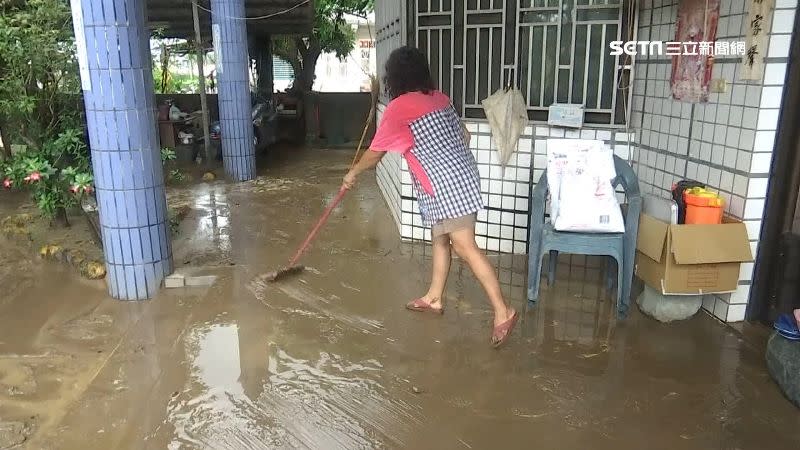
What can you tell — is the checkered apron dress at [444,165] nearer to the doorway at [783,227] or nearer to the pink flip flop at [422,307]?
the pink flip flop at [422,307]

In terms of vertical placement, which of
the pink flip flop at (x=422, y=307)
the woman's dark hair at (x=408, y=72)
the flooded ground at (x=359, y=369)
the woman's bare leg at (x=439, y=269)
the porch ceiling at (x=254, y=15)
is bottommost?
the flooded ground at (x=359, y=369)

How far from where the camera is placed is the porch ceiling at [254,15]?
980cm

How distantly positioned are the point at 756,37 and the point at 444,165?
1721 mm

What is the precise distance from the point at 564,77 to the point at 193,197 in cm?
453

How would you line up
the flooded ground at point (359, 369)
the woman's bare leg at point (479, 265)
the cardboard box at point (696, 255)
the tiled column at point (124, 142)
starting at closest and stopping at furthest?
the flooded ground at point (359, 369) → the cardboard box at point (696, 255) → the woman's bare leg at point (479, 265) → the tiled column at point (124, 142)

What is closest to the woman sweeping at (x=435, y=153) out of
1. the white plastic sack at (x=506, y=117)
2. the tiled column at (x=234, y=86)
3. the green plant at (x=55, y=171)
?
the white plastic sack at (x=506, y=117)

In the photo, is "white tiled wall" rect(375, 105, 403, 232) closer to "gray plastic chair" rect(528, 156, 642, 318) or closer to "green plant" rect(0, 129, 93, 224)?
"gray plastic chair" rect(528, 156, 642, 318)

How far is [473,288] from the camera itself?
4215 mm

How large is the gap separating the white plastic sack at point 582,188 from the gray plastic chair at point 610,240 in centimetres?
4

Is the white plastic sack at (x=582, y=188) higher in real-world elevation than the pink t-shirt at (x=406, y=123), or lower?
lower

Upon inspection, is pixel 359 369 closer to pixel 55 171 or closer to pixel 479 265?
pixel 479 265

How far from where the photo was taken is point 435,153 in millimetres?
3361

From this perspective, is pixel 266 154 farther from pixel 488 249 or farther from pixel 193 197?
pixel 488 249

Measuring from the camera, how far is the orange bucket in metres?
3.33
